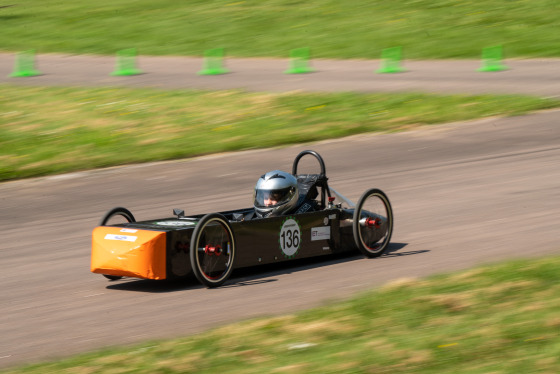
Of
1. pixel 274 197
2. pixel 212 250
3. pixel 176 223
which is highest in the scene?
pixel 274 197

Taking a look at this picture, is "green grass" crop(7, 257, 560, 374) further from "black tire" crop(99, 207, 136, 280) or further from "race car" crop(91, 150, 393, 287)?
"black tire" crop(99, 207, 136, 280)

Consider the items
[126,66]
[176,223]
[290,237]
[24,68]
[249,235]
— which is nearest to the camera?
[249,235]

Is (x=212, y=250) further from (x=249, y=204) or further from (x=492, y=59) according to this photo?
(x=492, y=59)

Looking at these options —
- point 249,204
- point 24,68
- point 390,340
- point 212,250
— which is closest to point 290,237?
point 212,250

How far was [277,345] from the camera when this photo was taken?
7.11 metres

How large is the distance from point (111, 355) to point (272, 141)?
37.4 feet

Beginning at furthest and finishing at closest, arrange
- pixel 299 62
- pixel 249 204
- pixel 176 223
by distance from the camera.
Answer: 1. pixel 299 62
2. pixel 249 204
3. pixel 176 223

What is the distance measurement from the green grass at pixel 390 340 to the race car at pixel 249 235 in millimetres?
1481

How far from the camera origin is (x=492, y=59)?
26.5 m

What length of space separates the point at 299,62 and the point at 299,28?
628 centimetres

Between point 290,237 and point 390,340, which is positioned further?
point 290,237

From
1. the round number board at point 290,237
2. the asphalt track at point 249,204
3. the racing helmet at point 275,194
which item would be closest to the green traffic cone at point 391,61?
the asphalt track at point 249,204

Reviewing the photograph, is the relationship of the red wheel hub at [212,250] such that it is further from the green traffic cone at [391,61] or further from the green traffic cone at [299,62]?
the green traffic cone at [299,62]

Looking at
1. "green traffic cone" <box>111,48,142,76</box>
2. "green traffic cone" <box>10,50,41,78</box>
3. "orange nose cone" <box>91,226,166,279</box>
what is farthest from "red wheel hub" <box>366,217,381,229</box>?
"green traffic cone" <box>10,50,41,78</box>
